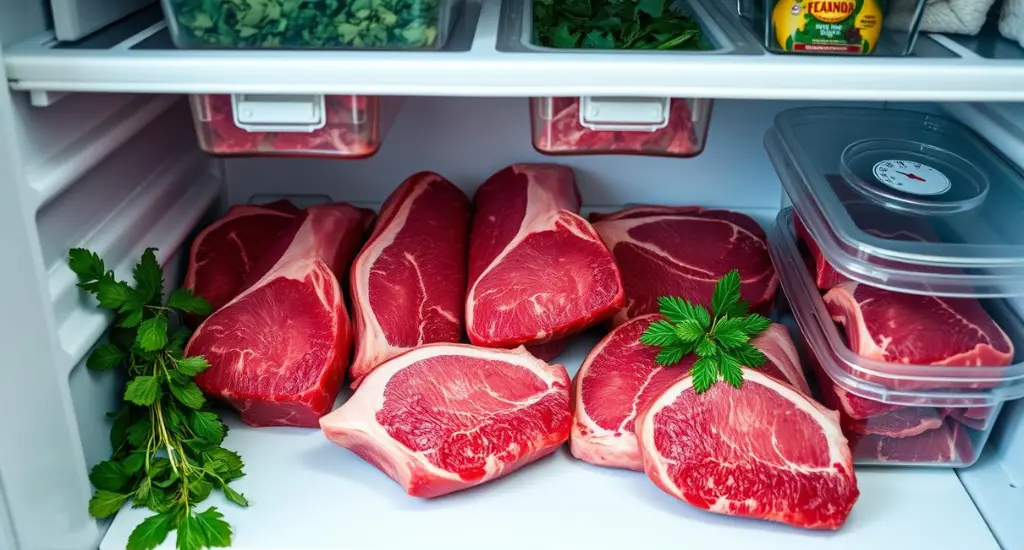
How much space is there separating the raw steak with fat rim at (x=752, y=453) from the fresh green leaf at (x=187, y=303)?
0.58 metres

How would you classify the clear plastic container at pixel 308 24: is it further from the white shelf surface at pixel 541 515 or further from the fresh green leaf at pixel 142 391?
the white shelf surface at pixel 541 515

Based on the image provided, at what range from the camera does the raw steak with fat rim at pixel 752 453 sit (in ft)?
3.13

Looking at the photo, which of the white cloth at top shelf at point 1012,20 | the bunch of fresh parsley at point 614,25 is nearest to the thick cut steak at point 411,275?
the bunch of fresh parsley at point 614,25

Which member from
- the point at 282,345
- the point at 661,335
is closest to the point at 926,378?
the point at 661,335

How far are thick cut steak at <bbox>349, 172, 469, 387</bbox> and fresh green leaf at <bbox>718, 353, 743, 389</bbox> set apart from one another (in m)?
0.38

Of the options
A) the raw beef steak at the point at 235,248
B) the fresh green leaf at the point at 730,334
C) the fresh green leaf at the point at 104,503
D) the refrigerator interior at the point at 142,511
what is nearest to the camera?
the refrigerator interior at the point at 142,511

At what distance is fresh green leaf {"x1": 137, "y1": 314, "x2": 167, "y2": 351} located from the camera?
0.97 metres

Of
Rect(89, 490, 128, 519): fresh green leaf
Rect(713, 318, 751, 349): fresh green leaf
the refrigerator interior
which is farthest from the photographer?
Rect(713, 318, 751, 349): fresh green leaf

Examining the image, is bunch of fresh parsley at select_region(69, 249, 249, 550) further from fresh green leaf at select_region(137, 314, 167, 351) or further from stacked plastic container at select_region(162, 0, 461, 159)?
stacked plastic container at select_region(162, 0, 461, 159)

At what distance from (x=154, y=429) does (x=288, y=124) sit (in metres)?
0.40

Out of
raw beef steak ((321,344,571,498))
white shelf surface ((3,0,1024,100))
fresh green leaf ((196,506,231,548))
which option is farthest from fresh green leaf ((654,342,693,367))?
fresh green leaf ((196,506,231,548))

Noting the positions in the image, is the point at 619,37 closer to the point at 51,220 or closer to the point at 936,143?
the point at 936,143

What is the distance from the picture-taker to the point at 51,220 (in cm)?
93

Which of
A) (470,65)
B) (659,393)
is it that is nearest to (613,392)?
(659,393)
